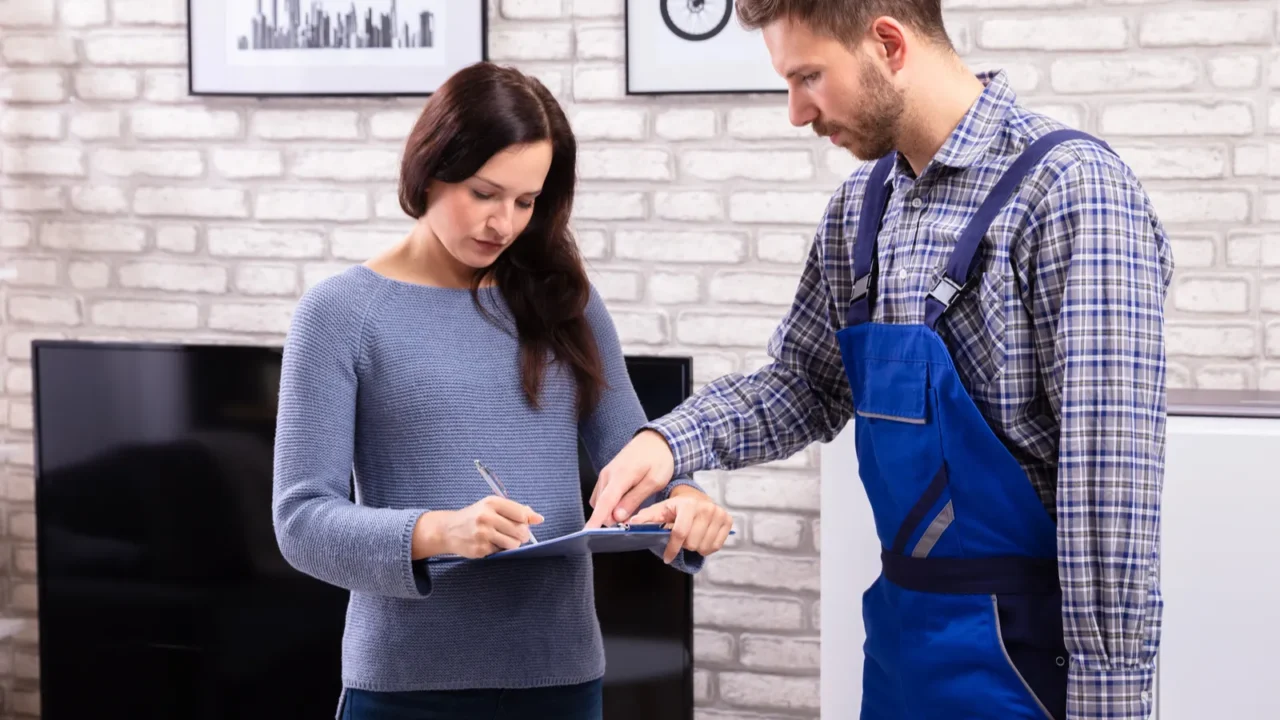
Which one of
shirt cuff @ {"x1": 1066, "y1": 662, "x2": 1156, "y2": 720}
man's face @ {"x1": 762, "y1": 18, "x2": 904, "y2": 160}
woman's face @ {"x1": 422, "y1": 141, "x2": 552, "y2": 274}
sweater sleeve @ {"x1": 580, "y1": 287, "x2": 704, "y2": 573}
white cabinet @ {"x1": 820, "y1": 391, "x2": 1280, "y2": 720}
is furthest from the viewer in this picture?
white cabinet @ {"x1": 820, "y1": 391, "x2": 1280, "y2": 720}

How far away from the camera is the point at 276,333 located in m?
2.78

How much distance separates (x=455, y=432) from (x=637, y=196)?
46.8 inches

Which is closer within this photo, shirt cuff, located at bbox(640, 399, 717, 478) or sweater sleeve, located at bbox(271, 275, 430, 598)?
sweater sleeve, located at bbox(271, 275, 430, 598)

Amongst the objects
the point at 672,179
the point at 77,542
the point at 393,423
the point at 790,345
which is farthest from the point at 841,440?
Answer: the point at 77,542

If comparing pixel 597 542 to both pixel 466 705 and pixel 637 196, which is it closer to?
pixel 466 705

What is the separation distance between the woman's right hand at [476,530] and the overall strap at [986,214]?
526 millimetres

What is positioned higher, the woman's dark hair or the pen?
the woman's dark hair

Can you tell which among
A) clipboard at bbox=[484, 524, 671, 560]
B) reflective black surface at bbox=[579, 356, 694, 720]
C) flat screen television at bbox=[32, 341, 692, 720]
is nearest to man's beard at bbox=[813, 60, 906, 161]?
clipboard at bbox=[484, 524, 671, 560]

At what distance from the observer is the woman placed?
4.70 feet

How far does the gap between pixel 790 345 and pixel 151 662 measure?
1665mm

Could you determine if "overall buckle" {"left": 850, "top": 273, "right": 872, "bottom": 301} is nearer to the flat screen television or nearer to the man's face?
the man's face

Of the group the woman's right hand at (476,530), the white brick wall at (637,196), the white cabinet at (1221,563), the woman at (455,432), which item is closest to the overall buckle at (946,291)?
the woman at (455,432)

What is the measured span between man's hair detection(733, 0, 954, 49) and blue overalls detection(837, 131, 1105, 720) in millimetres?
214

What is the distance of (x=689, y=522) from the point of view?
146 cm
